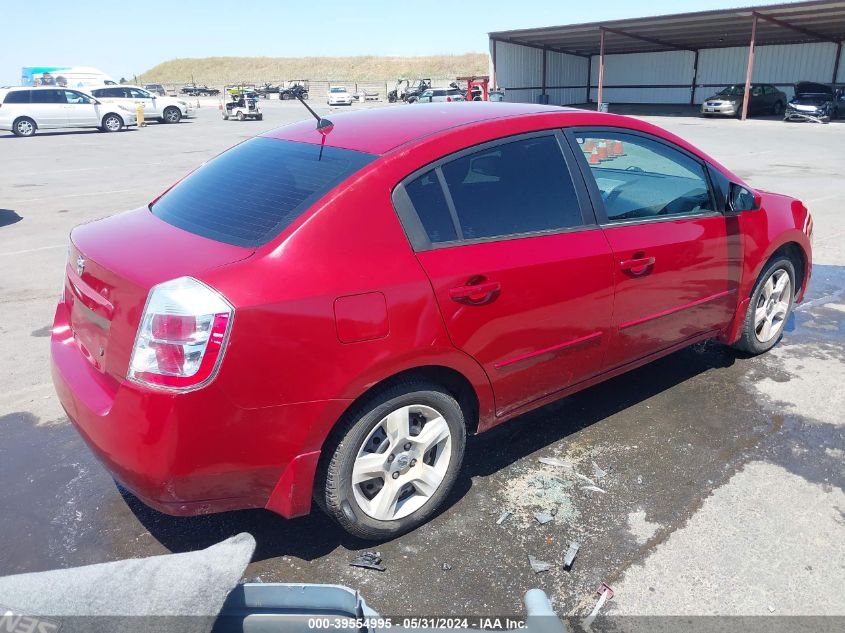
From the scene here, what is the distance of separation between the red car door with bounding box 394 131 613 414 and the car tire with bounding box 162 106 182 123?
3304cm

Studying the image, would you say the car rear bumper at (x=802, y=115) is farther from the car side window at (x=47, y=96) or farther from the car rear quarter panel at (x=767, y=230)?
the car side window at (x=47, y=96)

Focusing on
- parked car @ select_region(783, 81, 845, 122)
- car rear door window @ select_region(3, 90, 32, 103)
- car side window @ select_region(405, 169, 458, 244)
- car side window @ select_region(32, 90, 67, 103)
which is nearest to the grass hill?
→ parked car @ select_region(783, 81, 845, 122)

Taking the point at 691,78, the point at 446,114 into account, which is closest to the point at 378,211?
the point at 446,114

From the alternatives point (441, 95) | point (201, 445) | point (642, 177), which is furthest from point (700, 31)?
point (201, 445)

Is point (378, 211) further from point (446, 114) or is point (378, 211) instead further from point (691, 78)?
point (691, 78)

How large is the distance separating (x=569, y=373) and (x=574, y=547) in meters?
0.91

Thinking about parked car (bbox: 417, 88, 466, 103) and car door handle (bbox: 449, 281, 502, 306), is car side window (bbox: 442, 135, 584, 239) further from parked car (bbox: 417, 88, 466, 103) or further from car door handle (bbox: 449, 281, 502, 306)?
parked car (bbox: 417, 88, 466, 103)

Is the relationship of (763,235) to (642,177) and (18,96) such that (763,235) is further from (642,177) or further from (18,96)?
(18,96)

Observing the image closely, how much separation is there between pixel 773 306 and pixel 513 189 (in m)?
2.61

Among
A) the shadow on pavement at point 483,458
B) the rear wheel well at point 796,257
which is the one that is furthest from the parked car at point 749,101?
the shadow on pavement at point 483,458

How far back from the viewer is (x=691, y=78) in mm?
42000

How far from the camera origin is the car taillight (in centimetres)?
235

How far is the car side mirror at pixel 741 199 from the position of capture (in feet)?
13.3

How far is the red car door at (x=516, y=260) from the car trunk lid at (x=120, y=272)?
2.70 feet
